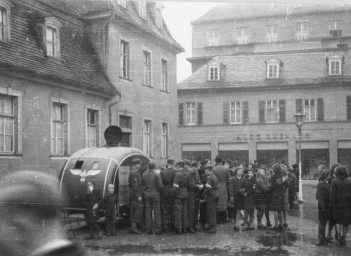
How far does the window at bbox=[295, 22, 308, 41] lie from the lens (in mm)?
8661

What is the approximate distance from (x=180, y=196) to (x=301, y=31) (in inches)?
163

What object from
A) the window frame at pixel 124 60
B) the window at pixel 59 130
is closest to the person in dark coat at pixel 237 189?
the window frame at pixel 124 60

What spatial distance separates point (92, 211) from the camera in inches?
319

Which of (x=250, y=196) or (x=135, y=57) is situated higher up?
(x=135, y=57)

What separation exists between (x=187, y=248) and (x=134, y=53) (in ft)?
12.4

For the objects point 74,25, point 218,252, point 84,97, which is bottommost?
point 218,252

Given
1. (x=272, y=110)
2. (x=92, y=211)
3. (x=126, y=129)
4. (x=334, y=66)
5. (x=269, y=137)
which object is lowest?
(x=92, y=211)

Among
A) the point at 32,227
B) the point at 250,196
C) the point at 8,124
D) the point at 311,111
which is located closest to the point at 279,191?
the point at 250,196

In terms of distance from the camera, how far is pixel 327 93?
11.9 m

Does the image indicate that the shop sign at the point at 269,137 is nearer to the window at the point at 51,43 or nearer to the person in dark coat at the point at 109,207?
the person in dark coat at the point at 109,207

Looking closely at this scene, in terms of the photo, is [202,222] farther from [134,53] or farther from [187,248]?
[134,53]

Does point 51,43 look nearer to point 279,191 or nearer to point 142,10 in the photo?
point 142,10

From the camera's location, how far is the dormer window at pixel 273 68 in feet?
36.5

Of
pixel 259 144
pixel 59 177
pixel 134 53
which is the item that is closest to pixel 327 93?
pixel 259 144
